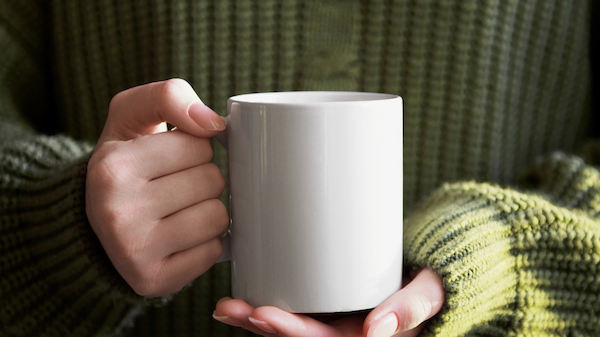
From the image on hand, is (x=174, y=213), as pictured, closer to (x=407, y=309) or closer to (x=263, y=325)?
(x=263, y=325)

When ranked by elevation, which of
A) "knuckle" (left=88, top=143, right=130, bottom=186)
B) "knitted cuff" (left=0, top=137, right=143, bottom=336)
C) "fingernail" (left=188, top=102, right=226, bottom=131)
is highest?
"fingernail" (left=188, top=102, right=226, bottom=131)

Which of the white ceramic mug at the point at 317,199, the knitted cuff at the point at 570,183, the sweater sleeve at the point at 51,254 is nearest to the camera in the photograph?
the white ceramic mug at the point at 317,199

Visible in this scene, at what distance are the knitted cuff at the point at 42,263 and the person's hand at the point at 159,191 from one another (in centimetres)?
10

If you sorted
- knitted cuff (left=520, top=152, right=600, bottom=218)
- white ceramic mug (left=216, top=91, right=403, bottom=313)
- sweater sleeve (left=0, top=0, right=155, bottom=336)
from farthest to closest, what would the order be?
knitted cuff (left=520, top=152, right=600, bottom=218) < sweater sleeve (left=0, top=0, right=155, bottom=336) < white ceramic mug (left=216, top=91, right=403, bottom=313)

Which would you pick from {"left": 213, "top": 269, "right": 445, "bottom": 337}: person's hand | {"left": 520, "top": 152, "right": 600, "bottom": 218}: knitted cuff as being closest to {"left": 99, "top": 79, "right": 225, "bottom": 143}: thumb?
{"left": 213, "top": 269, "right": 445, "bottom": 337}: person's hand

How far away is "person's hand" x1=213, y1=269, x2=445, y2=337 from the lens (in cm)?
44

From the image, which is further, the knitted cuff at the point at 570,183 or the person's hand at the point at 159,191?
the knitted cuff at the point at 570,183

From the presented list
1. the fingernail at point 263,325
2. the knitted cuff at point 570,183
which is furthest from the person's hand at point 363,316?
the knitted cuff at point 570,183

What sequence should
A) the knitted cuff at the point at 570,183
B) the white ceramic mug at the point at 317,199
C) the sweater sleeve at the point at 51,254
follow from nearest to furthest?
the white ceramic mug at the point at 317,199 → the sweater sleeve at the point at 51,254 → the knitted cuff at the point at 570,183

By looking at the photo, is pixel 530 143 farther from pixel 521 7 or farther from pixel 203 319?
pixel 203 319

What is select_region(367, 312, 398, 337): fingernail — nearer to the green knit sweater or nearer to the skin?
the skin

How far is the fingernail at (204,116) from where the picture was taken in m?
0.47

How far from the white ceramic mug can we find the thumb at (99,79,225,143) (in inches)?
1.0

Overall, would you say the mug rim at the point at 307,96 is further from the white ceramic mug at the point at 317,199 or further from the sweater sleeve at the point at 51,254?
the sweater sleeve at the point at 51,254
